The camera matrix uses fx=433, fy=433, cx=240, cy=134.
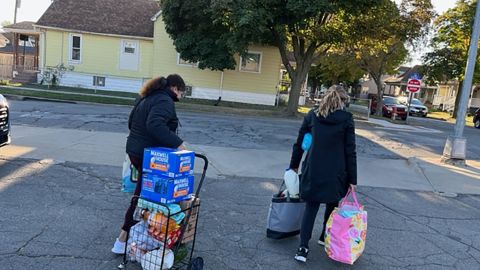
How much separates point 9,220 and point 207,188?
2.90 meters

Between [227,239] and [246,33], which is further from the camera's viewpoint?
[246,33]

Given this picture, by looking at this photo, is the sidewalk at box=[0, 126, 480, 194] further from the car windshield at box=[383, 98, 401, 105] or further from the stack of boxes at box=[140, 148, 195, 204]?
the car windshield at box=[383, 98, 401, 105]

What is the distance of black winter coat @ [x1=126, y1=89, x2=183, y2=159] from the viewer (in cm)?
363

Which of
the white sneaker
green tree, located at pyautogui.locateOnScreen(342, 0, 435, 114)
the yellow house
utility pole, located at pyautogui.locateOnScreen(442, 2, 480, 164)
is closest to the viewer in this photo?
the white sneaker

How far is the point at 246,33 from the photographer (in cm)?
1786

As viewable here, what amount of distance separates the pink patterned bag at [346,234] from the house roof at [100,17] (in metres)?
25.0

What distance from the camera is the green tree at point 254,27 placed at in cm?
1736

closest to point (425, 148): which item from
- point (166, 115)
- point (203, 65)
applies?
point (166, 115)

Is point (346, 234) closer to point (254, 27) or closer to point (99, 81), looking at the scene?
point (254, 27)

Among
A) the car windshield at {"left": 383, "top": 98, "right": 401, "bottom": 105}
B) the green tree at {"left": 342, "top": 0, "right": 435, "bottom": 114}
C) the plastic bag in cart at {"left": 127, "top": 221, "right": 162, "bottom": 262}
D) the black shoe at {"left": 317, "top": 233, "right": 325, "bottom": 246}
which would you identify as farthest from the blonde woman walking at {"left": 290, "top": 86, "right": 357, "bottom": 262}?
the car windshield at {"left": 383, "top": 98, "right": 401, "bottom": 105}

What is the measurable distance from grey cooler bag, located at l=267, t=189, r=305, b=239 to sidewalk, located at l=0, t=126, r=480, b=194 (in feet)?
Result: 10.3

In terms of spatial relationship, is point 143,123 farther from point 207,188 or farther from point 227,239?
point 207,188

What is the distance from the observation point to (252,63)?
27328mm

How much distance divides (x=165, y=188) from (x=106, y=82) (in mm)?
25580
